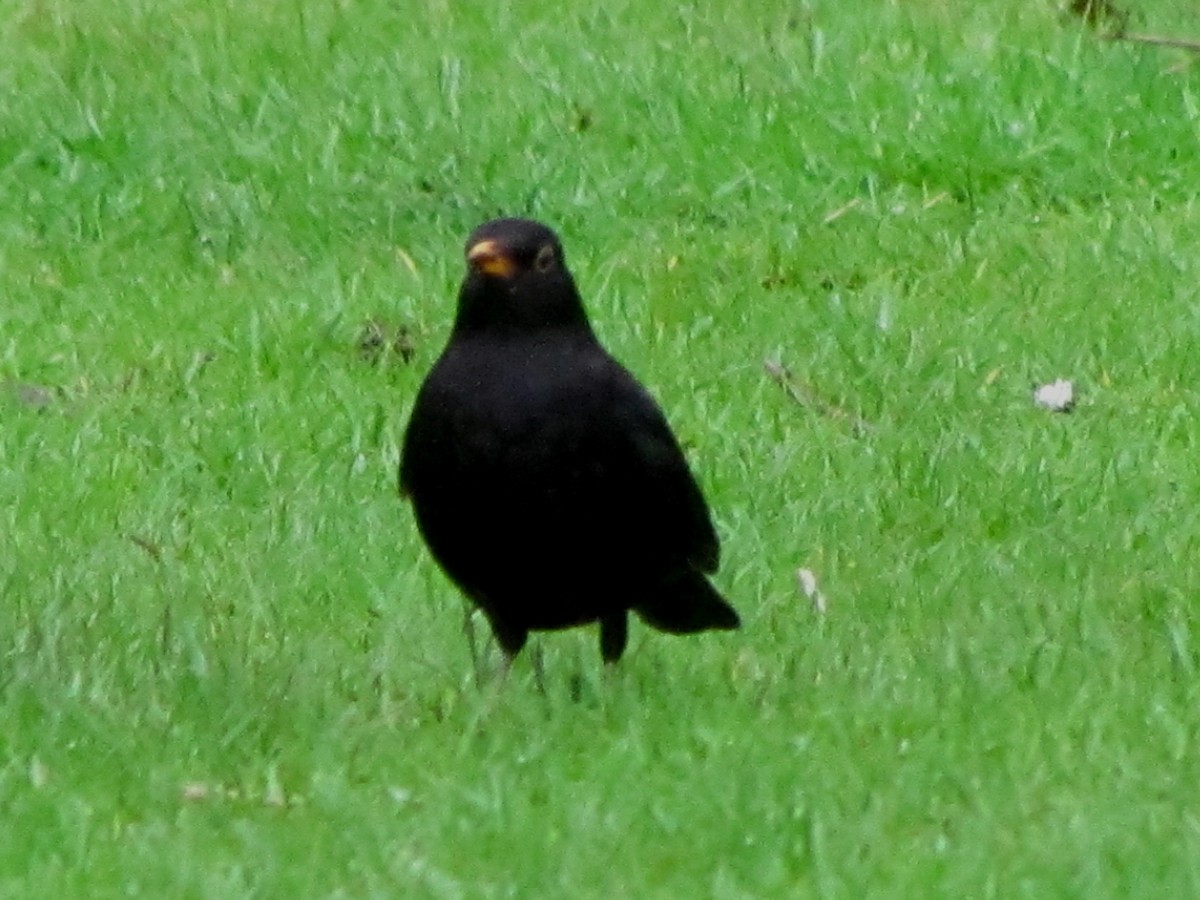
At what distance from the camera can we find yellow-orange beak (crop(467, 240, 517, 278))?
5645mm

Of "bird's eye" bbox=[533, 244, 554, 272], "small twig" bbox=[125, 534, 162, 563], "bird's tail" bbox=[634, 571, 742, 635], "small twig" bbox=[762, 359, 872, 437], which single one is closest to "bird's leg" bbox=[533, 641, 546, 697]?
"bird's tail" bbox=[634, 571, 742, 635]

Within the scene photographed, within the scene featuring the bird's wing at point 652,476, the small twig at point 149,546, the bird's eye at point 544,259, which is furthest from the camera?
the small twig at point 149,546

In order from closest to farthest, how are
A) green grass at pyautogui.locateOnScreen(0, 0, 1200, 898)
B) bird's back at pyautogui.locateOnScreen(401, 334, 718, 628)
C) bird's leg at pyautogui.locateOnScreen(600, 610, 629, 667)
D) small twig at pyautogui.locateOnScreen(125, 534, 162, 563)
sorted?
1. green grass at pyautogui.locateOnScreen(0, 0, 1200, 898)
2. bird's back at pyautogui.locateOnScreen(401, 334, 718, 628)
3. bird's leg at pyautogui.locateOnScreen(600, 610, 629, 667)
4. small twig at pyautogui.locateOnScreen(125, 534, 162, 563)

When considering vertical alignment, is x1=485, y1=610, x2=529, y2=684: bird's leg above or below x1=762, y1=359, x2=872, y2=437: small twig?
above

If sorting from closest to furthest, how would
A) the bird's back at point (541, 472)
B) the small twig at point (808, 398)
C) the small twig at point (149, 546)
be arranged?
the bird's back at point (541, 472)
the small twig at point (149, 546)
the small twig at point (808, 398)

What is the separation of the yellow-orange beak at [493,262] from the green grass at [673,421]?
79 cm

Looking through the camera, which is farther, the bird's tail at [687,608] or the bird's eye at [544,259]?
the bird's tail at [687,608]

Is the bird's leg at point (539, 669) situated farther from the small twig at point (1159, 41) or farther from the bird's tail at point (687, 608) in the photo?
the small twig at point (1159, 41)

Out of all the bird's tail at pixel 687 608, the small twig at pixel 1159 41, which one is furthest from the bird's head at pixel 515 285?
the small twig at pixel 1159 41

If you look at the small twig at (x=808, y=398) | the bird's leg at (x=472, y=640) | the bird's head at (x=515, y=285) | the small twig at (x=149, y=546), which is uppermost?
the bird's head at (x=515, y=285)

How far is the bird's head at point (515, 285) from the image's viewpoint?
18.5ft

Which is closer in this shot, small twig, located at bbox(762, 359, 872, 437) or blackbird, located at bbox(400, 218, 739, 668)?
blackbird, located at bbox(400, 218, 739, 668)

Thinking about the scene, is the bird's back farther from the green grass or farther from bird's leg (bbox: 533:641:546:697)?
the green grass

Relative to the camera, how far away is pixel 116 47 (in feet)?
33.9
